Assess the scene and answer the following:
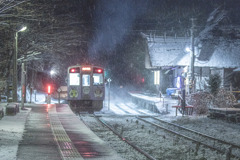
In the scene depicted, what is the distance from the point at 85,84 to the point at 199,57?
61.6ft

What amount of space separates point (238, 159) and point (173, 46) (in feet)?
106

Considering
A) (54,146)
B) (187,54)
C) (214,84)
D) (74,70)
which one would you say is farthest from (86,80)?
(187,54)

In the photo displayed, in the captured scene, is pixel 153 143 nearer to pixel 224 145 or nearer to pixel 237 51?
pixel 224 145

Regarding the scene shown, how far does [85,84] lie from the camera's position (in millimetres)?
23734

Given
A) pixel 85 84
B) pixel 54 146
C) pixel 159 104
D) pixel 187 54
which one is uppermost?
pixel 187 54

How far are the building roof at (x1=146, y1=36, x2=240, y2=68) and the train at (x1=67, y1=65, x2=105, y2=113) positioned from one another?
50.5 feet

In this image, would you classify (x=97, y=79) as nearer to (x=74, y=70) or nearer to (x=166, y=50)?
(x=74, y=70)

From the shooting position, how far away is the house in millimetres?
37469

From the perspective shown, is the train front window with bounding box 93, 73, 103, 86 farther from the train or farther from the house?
the house

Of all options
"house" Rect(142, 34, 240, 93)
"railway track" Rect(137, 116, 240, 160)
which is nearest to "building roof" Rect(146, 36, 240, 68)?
"house" Rect(142, 34, 240, 93)

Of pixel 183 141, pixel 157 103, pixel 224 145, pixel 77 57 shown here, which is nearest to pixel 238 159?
pixel 224 145

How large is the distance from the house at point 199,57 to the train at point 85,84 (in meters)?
13.1

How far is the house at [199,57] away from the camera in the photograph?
37469 mm

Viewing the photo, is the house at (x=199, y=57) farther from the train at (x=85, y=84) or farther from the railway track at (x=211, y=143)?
the railway track at (x=211, y=143)
